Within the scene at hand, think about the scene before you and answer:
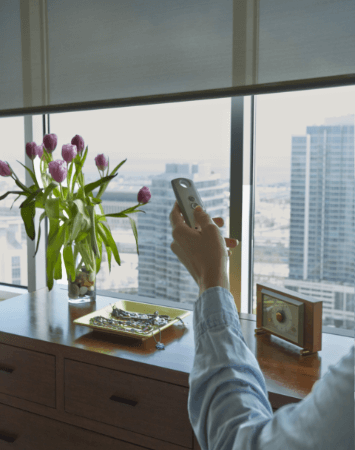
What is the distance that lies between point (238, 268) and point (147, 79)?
81 centimetres

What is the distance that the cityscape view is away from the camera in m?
1.43

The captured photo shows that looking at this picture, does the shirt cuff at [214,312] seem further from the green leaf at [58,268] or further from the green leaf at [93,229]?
the green leaf at [58,268]

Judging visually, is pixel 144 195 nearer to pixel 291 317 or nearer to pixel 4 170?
pixel 4 170

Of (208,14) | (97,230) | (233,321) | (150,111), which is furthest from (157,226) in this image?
(233,321)

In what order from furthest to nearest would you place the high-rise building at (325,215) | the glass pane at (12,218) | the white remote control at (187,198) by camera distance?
the glass pane at (12,218) < the high-rise building at (325,215) < the white remote control at (187,198)

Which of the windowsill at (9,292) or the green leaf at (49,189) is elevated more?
the green leaf at (49,189)

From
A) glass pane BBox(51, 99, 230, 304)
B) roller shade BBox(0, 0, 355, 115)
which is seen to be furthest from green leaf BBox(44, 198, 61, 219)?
roller shade BBox(0, 0, 355, 115)

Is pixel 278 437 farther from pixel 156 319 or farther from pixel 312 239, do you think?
pixel 312 239

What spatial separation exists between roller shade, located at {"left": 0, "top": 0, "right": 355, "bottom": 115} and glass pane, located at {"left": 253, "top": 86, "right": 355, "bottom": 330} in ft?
0.53

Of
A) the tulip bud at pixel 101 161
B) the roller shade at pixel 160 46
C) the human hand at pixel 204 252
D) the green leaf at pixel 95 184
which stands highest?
the roller shade at pixel 160 46

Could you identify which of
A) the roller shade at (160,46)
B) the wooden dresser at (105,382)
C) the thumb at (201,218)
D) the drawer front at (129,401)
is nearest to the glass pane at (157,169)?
the roller shade at (160,46)

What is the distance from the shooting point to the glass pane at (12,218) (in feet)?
6.97

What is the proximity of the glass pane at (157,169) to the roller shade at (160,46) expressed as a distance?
144 mm

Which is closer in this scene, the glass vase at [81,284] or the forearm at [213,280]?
the forearm at [213,280]
